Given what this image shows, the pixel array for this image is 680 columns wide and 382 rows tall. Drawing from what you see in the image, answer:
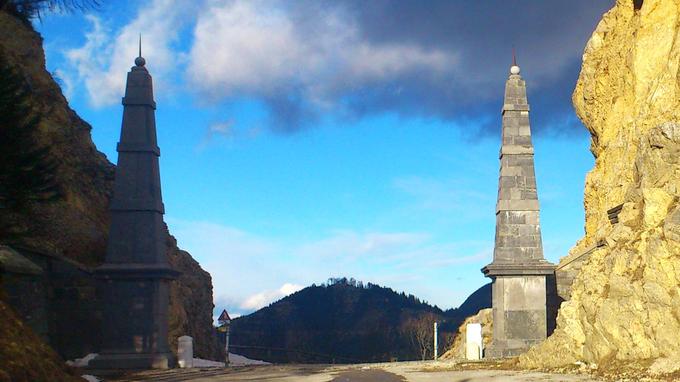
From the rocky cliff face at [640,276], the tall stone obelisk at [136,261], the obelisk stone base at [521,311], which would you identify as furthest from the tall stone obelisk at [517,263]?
the tall stone obelisk at [136,261]

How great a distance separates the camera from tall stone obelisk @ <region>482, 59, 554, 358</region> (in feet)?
72.6

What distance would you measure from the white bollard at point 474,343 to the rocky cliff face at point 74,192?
1340cm

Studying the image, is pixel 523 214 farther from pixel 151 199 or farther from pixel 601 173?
pixel 601 173

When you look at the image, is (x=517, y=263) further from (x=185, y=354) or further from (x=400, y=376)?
(x=185, y=354)

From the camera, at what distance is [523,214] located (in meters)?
22.5

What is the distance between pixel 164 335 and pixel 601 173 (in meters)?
22.3

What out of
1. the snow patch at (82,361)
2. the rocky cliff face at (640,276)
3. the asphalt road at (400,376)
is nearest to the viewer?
the asphalt road at (400,376)

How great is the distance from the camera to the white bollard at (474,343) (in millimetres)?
23484

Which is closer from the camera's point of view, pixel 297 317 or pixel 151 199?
pixel 151 199

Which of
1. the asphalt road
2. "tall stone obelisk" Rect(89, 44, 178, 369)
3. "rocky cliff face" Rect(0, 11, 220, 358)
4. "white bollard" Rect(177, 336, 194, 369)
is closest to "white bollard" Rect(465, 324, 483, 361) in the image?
the asphalt road

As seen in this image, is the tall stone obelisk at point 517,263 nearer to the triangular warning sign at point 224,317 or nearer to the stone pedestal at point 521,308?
the stone pedestal at point 521,308

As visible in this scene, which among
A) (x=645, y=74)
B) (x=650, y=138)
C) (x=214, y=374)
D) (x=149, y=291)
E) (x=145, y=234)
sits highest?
(x=645, y=74)

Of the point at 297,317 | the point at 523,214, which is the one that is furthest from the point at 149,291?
the point at 297,317

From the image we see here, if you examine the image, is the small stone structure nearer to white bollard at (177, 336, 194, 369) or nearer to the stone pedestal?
white bollard at (177, 336, 194, 369)
